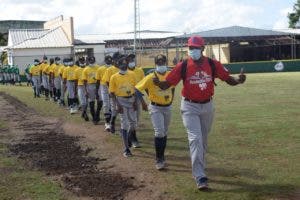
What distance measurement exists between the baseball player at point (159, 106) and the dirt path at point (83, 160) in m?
0.37

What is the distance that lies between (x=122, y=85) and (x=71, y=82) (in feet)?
26.8

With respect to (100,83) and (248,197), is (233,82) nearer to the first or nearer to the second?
(248,197)

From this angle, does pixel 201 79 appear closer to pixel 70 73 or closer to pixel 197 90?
pixel 197 90

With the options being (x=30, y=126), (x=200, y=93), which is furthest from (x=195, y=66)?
(x=30, y=126)

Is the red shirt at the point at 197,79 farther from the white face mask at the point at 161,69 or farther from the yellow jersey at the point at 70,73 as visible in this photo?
the yellow jersey at the point at 70,73

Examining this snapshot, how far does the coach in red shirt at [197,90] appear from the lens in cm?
789

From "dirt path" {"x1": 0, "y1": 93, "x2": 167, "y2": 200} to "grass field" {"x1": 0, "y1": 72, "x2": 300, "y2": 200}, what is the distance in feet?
1.53

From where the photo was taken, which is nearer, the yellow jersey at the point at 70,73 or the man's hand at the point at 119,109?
the man's hand at the point at 119,109

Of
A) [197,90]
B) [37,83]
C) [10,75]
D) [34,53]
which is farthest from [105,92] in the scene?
[34,53]

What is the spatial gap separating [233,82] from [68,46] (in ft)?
173

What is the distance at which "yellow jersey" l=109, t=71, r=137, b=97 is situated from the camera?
36.6ft

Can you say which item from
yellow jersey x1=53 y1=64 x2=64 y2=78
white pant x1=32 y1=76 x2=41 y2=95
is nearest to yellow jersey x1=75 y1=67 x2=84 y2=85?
yellow jersey x1=53 y1=64 x2=64 y2=78

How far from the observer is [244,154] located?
10438 millimetres

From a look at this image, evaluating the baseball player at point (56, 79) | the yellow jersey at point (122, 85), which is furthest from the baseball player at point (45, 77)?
the yellow jersey at point (122, 85)
